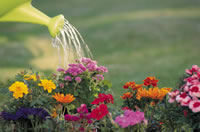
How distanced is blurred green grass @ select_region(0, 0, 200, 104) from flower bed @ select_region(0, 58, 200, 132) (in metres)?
1.82

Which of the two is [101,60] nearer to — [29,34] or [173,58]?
[173,58]

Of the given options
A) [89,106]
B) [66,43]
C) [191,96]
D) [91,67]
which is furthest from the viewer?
[89,106]

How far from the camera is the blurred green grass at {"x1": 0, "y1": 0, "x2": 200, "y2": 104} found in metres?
7.55

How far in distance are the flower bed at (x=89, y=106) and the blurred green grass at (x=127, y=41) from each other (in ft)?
5.97

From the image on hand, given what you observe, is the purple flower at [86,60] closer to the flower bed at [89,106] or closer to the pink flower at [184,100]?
the flower bed at [89,106]

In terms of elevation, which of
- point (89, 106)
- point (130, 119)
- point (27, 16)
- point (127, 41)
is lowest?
point (130, 119)

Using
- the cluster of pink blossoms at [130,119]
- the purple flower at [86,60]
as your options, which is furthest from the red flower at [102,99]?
the purple flower at [86,60]

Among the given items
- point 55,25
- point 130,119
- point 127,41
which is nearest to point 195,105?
point 130,119

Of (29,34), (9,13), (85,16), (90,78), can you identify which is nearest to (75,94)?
(90,78)

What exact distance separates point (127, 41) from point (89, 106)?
593 centimetres

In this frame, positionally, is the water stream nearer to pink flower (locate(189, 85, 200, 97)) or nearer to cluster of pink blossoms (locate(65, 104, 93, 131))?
cluster of pink blossoms (locate(65, 104, 93, 131))

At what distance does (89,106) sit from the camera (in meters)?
3.60

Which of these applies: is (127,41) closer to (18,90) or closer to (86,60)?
(86,60)

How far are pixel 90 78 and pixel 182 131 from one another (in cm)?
104
